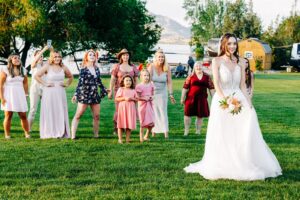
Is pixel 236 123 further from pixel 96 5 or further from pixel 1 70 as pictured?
pixel 96 5

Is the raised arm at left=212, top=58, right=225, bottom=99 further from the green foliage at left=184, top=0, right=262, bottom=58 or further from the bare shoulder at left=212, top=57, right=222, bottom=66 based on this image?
the green foliage at left=184, top=0, right=262, bottom=58

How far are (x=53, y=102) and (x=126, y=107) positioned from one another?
75.1 inches

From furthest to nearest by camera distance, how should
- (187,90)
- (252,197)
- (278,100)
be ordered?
1. (278,100)
2. (187,90)
3. (252,197)

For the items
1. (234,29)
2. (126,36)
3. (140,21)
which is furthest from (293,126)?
(234,29)

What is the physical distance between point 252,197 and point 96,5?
48.5 meters

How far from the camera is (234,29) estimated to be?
309ft

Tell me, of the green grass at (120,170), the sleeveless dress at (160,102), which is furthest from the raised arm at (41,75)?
the sleeveless dress at (160,102)

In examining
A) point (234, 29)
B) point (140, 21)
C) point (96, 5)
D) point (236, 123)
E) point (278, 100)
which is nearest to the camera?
point (236, 123)

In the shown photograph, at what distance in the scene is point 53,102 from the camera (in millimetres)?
12219

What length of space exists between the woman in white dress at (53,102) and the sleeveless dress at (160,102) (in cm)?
211

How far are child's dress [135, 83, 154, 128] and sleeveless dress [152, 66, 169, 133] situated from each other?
736mm

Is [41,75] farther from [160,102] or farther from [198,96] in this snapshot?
[198,96]

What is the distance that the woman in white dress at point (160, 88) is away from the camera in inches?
496

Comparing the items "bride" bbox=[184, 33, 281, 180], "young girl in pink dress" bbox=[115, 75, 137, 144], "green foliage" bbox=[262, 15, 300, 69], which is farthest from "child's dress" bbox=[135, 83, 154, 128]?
"green foliage" bbox=[262, 15, 300, 69]
